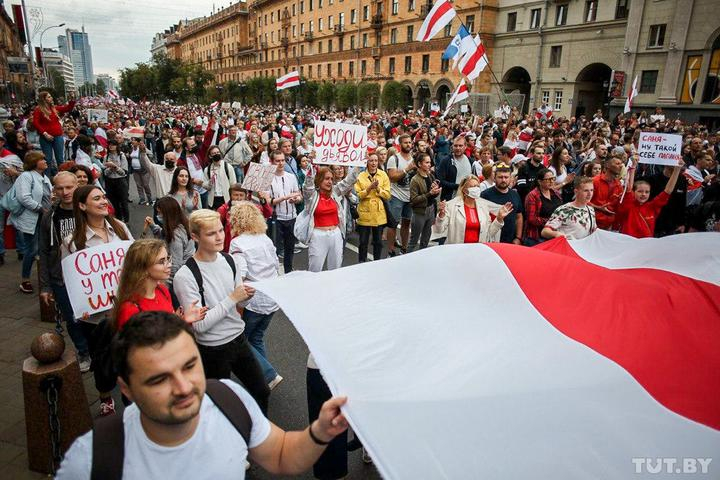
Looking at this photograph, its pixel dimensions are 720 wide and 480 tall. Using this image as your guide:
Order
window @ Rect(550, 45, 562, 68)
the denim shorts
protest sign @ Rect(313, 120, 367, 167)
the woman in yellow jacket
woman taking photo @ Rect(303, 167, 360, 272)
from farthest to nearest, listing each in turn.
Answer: window @ Rect(550, 45, 562, 68), the denim shorts, protest sign @ Rect(313, 120, 367, 167), the woman in yellow jacket, woman taking photo @ Rect(303, 167, 360, 272)

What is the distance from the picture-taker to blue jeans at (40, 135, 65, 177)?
10.8m

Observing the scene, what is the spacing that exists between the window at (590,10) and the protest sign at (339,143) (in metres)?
36.1

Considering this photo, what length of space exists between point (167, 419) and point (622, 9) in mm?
40664

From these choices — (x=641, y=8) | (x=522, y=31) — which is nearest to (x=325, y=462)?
(x=641, y=8)

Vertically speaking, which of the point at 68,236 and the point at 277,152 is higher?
the point at 277,152

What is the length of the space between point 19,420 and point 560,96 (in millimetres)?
40928

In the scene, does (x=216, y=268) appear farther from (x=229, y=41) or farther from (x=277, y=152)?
(x=229, y=41)

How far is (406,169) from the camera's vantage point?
26.6 feet

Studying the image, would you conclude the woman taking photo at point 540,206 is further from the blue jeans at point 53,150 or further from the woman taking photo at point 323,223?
the blue jeans at point 53,150

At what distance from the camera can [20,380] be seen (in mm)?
4234

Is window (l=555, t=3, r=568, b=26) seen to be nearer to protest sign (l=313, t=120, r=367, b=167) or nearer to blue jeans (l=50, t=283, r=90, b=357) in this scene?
protest sign (l=313, t=120, r=367, b=167)

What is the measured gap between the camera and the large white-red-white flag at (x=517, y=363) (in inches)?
61.2

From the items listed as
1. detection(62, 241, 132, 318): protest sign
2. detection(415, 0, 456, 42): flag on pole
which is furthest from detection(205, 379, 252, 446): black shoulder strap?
detection(415, 0, 456, 42): flag on pole

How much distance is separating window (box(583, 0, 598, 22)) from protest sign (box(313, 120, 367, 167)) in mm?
36080
